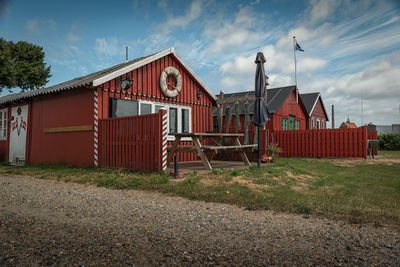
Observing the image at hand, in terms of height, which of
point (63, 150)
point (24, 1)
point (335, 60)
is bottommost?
point (63, 150)

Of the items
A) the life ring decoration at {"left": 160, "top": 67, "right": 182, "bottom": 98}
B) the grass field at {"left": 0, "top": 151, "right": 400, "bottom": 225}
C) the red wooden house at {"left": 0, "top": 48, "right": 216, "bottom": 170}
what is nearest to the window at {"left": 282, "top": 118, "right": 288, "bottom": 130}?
the red wooden house at {"left": 0, "top": 48, "right": 216, "bottom": 170}

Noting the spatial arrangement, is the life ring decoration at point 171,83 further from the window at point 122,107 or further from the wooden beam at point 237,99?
the wooden beam at point 237,99

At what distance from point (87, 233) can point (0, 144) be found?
46.4 feet

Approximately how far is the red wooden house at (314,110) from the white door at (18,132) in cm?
2187

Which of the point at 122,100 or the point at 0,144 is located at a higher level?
the point at 122,100

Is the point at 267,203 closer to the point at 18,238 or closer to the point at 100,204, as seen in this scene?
the point at 100,204

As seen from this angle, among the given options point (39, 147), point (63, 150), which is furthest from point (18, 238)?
point (39, 147)

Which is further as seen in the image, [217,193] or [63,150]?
[63,150]

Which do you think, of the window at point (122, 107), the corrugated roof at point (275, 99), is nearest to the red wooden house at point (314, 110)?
the corrugated roof at point (275, 99)

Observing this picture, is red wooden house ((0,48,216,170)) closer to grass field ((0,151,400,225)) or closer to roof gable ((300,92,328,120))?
grass field ((0,151,400,225))

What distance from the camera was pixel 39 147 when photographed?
11.5 metres

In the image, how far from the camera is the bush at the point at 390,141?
910 inches

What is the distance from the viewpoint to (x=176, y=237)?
9.53 ft

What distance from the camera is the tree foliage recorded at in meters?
25.9
